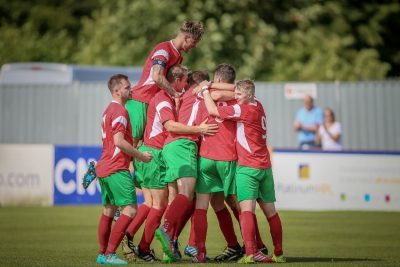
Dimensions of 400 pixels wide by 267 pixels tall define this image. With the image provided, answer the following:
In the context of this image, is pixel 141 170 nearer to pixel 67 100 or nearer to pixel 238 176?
pixel 238 176

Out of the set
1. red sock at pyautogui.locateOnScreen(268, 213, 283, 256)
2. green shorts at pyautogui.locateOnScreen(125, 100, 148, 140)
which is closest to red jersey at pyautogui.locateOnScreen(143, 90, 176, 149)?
green shorts at pyautogui.locateOnScreen(125, 100, 148, 140)

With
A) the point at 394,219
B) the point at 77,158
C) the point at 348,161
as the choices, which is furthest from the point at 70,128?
the point at 394,219

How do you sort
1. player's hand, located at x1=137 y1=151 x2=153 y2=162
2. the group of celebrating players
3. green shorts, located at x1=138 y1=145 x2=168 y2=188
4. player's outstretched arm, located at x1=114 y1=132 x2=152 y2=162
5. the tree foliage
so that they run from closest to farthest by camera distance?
player's outstretched arm, located at x1=114 y1=132 x2=152 y2=162 < player's hand, located at x1=137 y1=151 x2=153 y2=162 < the group of celebrating players < green shorts, located at x1=138 y1=145 x2=168 y2=188 < the tree foliage

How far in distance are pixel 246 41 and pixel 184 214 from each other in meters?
23.1

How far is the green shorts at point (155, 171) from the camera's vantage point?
40.8 feet

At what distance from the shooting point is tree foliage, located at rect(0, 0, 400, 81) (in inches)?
1344

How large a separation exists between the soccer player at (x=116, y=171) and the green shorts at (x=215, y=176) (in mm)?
724

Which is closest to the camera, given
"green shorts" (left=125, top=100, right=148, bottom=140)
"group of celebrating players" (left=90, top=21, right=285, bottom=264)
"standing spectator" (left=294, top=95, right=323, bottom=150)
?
"group of celebrating players" (left=90, top=21, right=285, bottom=264)

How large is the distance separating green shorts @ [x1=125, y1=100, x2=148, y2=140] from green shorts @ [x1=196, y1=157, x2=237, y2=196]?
3.24 feet

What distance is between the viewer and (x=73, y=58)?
131ft

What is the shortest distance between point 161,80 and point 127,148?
1102 mm

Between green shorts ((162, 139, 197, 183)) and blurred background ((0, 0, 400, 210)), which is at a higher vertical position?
blurred background ((0, 0, 400, 210))

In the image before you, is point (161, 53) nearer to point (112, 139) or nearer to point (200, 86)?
point (200, 86)

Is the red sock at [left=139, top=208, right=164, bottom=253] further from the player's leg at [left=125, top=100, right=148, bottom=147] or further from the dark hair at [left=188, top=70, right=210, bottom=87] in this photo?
the dark hair at [left=188, top=70, right=210, bottom=87]
